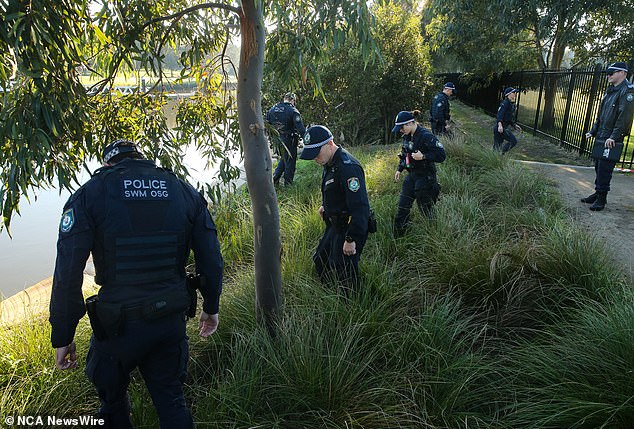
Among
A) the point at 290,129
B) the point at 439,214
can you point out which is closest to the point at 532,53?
→ the point at 290,129

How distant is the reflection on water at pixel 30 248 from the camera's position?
5.95 m

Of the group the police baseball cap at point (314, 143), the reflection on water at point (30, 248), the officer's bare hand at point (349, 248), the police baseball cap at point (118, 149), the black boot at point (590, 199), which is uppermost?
the police baseball cap at point (118, 149)

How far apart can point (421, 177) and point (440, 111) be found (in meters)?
5.17

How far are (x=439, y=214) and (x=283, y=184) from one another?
411 cm

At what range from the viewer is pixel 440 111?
9.64m

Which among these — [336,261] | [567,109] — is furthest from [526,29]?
[336,261]

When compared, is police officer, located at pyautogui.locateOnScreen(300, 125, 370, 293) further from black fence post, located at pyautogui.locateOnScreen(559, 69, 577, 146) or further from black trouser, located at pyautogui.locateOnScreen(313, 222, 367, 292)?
black fence post, located at pyautogui.locateOnScreen(559, 69, 577, 146)

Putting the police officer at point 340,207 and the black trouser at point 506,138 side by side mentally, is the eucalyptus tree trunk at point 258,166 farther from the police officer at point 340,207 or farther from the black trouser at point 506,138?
the black trouser at point 506,138

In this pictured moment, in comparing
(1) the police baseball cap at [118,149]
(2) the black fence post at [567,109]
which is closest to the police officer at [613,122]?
(2) the black fence post at [567,109]

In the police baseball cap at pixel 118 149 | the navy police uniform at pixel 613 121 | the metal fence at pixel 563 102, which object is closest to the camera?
the police baseball cap at pixel 118 149

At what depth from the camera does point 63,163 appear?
229cm

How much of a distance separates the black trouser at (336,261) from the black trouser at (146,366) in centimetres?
143

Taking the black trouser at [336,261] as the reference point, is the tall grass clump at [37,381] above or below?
below

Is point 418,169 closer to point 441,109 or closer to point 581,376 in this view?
point 581,376
